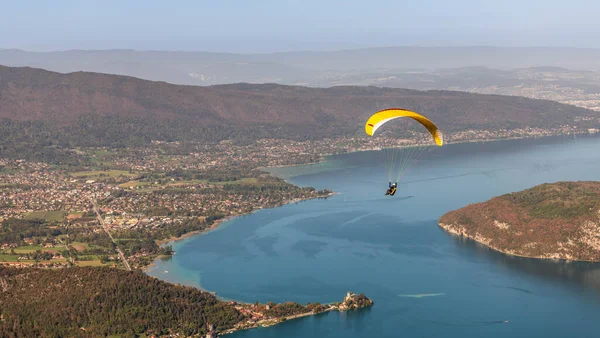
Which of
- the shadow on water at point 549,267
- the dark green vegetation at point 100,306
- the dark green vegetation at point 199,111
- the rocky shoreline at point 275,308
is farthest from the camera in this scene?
the dark green vegetation at point 199,111

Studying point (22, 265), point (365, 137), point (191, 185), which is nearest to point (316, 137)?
point (365, 137)

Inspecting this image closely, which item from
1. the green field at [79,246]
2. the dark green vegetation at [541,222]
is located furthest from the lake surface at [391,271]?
the green field at [79,246]

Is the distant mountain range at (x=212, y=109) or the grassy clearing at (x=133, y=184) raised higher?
the distant mountain range at (x=212, y=109)

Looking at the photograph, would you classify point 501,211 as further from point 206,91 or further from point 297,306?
point 206,91

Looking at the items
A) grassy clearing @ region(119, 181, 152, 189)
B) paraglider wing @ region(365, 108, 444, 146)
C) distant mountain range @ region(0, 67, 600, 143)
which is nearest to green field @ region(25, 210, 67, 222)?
grassy clearing @ region(119, 181, 152, 189)

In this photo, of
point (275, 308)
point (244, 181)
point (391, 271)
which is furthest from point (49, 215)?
point (275, 308)

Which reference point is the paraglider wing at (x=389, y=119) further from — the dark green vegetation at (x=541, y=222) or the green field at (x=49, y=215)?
the green field at (x=49, y=215)
